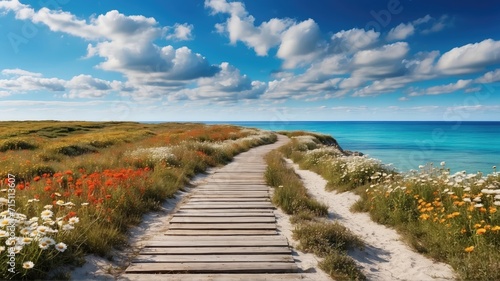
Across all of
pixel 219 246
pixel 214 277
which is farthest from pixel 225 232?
pixel 214 277

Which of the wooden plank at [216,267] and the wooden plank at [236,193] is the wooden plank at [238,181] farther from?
the wooden plank at [216,267]

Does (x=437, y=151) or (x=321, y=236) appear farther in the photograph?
(x=437, y=151)

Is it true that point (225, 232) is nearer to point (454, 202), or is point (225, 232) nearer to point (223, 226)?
point (223, 226)

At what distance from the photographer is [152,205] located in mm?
8836

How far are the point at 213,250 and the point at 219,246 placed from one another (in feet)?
0.82

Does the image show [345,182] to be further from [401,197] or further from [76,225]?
[76,225]

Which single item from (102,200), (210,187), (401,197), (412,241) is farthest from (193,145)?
(412,241)

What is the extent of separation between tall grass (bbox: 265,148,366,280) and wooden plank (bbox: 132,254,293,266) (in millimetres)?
669

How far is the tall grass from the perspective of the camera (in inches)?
206

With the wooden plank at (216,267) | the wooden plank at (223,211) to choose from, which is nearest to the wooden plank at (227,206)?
the wooden plank at (223,211)

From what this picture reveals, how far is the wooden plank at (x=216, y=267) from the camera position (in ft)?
16.7

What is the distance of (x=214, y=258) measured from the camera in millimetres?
5523

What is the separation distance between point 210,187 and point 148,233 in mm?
4991

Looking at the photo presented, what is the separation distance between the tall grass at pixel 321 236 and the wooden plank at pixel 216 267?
0.73 metres
